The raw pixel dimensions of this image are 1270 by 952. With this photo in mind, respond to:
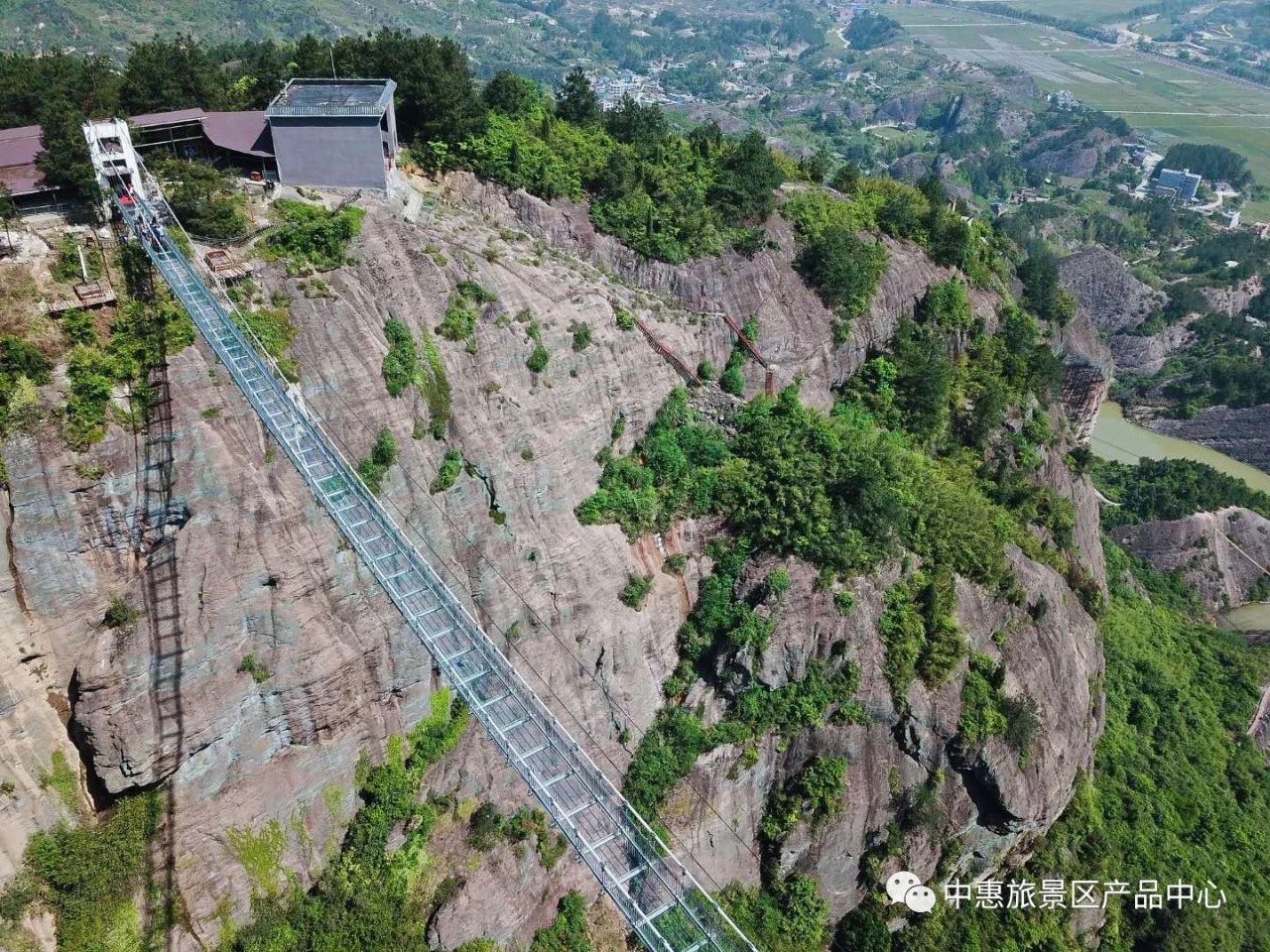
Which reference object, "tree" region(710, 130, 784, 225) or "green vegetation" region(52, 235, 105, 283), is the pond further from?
"green vegetation" region(52, 235, 105, 283)

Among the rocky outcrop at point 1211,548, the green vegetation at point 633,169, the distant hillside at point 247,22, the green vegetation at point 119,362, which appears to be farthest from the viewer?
the distant hillside at point 247,22

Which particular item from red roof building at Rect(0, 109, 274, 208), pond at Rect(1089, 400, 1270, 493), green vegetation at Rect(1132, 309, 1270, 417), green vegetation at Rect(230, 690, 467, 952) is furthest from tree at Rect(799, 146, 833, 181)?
green vegetation at Rect(1132, 309, 1270, 417)

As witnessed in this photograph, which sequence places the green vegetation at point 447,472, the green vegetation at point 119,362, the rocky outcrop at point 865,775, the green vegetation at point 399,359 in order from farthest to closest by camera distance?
the rocky outcrop at point 865,775, the green vegetation at point 447,472, the green vegetation at point 399,359, the green vegetation at point 119,362

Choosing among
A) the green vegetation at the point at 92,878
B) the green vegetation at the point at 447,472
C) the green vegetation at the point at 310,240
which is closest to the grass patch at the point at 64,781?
the green vegetation at the point at 92,878

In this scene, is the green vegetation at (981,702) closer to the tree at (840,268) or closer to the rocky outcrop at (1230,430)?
the tree at (840,268)

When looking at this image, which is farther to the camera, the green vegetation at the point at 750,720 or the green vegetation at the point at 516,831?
the green vegetation at the point at 750,720

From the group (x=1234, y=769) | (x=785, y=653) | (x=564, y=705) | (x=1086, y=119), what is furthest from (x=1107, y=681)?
(x=1086, y=119)

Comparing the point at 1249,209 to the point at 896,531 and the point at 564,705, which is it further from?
the point at 564,705
